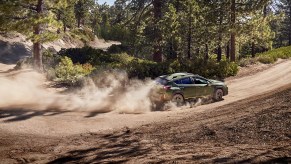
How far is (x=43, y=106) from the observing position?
51.7 ft

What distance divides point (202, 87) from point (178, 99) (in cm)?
158

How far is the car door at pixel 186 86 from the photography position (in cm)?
1595

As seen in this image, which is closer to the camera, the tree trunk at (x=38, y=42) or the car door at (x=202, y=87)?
the car door at (x=202, y=87)

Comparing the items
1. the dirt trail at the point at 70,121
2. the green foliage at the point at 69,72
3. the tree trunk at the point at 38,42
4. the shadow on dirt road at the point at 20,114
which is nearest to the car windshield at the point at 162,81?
the dirt trail at the point at 70,121

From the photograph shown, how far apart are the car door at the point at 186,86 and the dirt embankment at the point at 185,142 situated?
12.5ft

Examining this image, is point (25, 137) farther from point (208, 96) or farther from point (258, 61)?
point (258, 61)

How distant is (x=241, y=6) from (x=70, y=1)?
14170mm

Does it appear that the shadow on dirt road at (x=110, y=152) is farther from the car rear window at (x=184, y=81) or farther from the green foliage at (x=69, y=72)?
the green foliage at (x=69, y=72)

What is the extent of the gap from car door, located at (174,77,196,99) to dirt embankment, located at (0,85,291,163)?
3819mm

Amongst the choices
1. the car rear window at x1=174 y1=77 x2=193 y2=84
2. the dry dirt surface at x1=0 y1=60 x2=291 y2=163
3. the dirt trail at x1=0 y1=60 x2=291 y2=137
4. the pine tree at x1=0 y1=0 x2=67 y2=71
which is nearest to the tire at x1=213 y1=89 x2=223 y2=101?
the dirt trail at x1=0 y1=60 x2=291 y2=137

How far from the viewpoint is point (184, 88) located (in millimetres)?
16016

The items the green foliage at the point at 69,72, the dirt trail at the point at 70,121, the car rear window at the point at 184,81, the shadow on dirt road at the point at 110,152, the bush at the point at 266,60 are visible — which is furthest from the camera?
the bush at the point at 266,60

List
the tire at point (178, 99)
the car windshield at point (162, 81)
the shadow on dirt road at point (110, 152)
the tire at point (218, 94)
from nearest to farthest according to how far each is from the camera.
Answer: the shadow on dirt road at point (110, 152), the car windshield at point (162, 81), the tire at point (178, 99), the tire at point (218, 94)

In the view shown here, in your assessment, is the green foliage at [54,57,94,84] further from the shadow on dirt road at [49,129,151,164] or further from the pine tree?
the shadow on dirt road at [49,129,151,164]
